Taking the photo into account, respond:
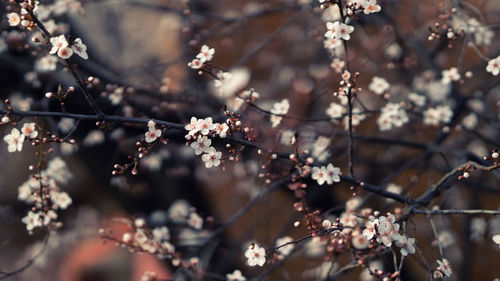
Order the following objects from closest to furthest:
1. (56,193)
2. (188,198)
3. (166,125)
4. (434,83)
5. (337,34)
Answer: (166,125) < (337,34) < (56,193) < (434,83) < (188,198)

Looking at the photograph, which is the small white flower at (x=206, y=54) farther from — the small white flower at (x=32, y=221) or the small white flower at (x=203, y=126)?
the small white flower at (x=32, y=221)

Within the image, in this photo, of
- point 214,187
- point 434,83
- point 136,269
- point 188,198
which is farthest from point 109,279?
point 434,83

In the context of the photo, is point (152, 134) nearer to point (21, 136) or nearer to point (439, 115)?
point (21, 136)

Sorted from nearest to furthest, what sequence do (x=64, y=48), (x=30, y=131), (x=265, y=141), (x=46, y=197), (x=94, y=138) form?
(x=64, y=48) < (x=30, y=131) < (x=46, y=197) < (x=265, y=141) < (x=94, y=138)

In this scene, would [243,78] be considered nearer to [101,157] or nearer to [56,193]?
[101,157]

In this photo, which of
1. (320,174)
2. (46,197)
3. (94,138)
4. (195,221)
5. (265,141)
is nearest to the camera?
(320,174)

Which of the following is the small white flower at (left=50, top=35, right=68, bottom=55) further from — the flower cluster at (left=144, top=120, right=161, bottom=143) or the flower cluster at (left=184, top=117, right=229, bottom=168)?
the flower cluster at (left=184, top=117, right=229, bottom=168)

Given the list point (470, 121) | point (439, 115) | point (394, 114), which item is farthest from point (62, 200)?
point (470, 121)

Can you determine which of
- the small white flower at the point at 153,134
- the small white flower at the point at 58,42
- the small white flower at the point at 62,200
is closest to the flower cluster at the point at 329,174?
the small white flower at the point at 153,134
